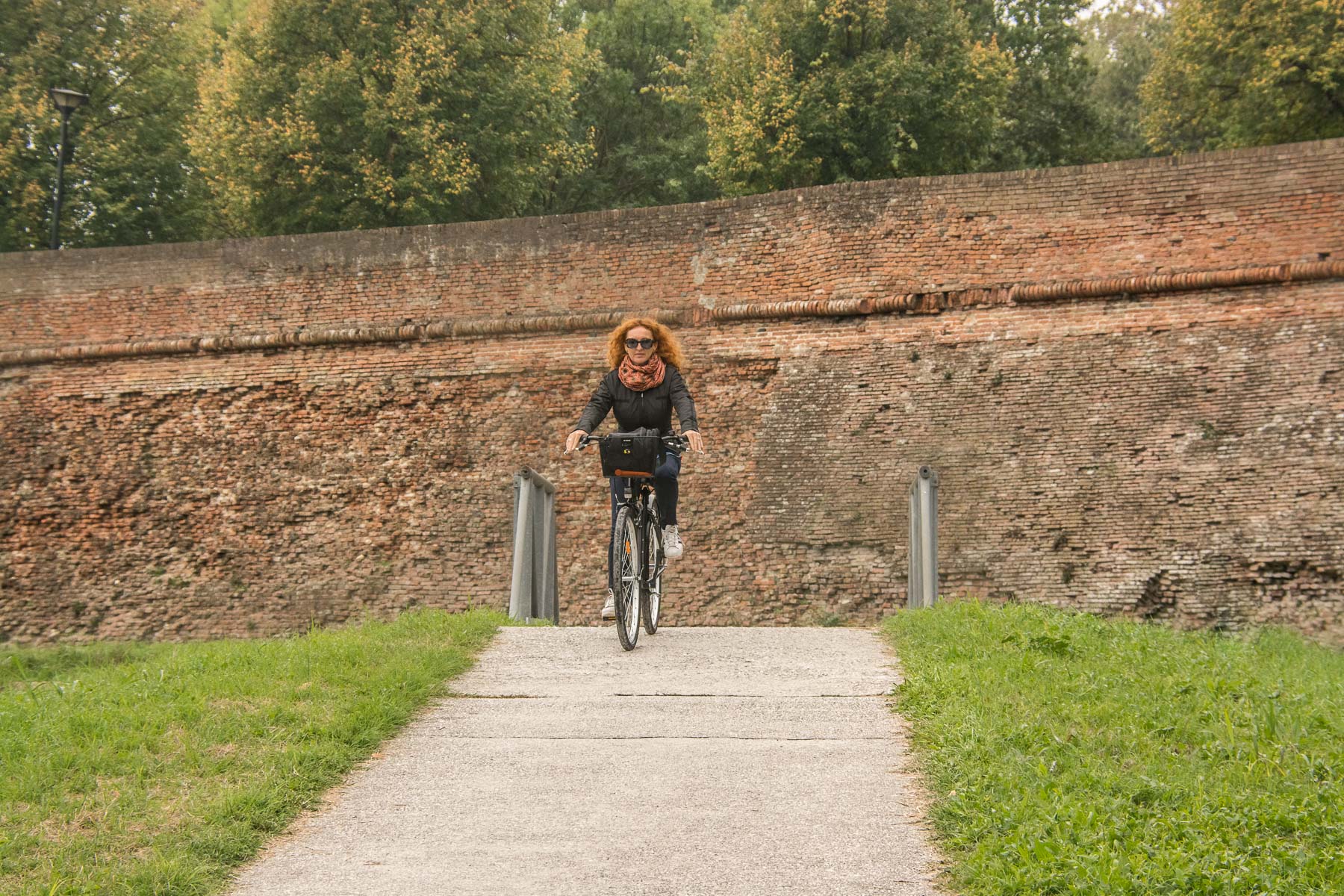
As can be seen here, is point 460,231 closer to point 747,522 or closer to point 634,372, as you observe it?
point 747,522

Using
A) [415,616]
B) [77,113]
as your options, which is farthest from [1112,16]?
[415,616]

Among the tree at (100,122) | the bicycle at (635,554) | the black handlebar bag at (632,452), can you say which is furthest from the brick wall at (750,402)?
the tree at (100,122)

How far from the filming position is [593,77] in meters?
31.2

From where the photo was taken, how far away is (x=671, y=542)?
310 inches

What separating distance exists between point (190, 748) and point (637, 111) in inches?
1098

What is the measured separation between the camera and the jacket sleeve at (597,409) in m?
7.70

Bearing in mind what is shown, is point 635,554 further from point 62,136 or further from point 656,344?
point 62,136

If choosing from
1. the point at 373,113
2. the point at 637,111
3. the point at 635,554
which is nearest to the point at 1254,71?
the point at 373,113

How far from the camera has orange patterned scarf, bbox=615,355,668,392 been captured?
7785mm

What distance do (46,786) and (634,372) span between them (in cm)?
402

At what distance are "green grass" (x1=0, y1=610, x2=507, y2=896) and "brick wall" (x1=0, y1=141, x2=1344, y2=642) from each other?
22.4 feet

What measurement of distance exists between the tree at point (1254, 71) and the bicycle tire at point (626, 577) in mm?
16339

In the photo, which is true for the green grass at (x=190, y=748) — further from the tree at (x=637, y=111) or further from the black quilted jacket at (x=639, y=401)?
the tree at (x=637, y=111)

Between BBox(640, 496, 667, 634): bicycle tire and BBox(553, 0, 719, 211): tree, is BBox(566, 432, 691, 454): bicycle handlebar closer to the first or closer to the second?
BBox(640, 496, 667, 634): bicycle tire
